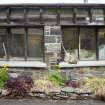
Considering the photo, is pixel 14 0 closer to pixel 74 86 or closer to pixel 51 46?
pixel 51 46

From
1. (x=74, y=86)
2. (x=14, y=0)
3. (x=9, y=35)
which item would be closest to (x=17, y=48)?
(x=9, y=35)

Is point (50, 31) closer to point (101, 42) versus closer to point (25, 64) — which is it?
point (25, 64)

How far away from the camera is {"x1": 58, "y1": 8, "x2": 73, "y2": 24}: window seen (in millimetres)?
13742

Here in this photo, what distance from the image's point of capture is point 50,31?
541 inches

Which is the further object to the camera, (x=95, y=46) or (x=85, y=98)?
(x=95, y=46)

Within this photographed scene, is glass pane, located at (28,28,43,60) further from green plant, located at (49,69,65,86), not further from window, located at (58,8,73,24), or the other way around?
green plant, located at (49,69,65,86)

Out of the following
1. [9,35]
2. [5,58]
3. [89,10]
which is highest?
[89,10]

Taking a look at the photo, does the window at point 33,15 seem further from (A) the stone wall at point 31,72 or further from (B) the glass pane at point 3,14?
(A) the stone wall at point 31,72

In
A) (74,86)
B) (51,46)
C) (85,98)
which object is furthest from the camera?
(51,46)

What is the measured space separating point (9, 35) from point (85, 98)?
159 inches

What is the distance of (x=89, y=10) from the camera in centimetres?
1384

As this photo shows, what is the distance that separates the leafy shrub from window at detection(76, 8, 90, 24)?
9.90 feet

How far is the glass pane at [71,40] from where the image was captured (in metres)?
14.1

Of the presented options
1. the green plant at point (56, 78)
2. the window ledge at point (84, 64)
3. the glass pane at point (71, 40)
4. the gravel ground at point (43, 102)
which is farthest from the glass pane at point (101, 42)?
the gravel ground at point (43, 102)
